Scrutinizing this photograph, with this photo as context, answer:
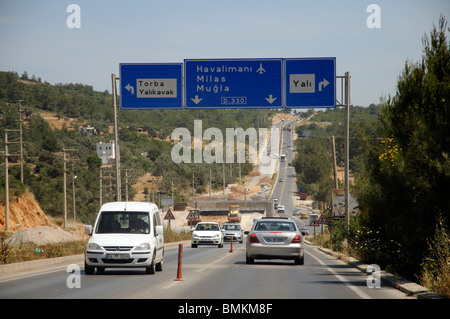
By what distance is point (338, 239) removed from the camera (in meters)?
36.6

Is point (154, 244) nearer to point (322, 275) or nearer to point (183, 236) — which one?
point (322, 275)

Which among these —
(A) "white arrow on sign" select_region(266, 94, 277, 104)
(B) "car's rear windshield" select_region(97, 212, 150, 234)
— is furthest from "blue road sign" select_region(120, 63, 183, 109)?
→ (B) "car's rear windshield" select_region(97, 212, 150, 234)

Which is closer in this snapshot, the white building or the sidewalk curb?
the sidewalk curb

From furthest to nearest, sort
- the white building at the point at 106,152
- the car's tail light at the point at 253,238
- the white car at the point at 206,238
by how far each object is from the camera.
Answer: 1. the white building at the point at 106,152
2. the white car at the point at 206,238
3. the car's tail light at the point at 253,238

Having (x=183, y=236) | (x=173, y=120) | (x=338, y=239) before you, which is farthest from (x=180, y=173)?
(x=338, y=239)

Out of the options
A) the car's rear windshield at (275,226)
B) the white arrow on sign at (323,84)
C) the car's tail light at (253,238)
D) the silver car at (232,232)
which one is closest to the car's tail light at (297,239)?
the car's rear windshield at (275,226)

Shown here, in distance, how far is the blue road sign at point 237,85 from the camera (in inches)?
1199

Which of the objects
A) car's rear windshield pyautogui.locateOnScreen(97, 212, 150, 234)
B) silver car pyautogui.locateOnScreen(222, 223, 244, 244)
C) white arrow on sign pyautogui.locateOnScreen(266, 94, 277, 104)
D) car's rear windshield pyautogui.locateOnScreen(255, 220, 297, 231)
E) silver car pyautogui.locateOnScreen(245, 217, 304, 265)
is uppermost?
white arrow on sign pyautogui.locateOnScreen(266, 94, 277, 104)

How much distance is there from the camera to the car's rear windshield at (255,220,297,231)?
939 inches

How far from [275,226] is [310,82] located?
885cm

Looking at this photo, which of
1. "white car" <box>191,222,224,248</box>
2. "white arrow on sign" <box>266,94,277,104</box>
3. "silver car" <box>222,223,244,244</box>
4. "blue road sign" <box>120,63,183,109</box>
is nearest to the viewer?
"white arrow on sign" <box>266,94,277,104</box>

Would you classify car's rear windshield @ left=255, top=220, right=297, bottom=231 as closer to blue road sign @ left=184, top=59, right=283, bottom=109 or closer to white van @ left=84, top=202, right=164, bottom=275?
white van @ left=84, top=202, right=164, bottom=275

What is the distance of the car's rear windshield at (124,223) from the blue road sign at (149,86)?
11.8 m

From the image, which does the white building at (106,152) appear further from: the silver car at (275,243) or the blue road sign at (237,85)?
the silver car at (275,243)
